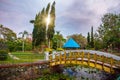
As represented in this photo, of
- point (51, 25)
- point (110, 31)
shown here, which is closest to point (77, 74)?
point (51, 25)

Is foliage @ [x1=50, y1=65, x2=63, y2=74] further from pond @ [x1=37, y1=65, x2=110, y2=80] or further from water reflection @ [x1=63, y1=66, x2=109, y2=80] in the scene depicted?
water reflection @ [x1=63, y1=66, x2=109, y2=80]

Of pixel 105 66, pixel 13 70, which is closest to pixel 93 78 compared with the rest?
pixel 105 66

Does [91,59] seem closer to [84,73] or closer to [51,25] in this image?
[84,73]

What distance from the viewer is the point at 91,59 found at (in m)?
13.0

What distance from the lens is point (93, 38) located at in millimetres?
→ 34469

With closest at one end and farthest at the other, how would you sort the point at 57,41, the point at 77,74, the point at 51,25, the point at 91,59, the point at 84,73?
1. the point at 91,59
2. the point at 77,74
3. the point at 84,73
4. the point at 51,25
5. the point at 57,41

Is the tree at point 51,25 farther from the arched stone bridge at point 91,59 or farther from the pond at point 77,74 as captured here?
the arched stone bridge at point 91,59

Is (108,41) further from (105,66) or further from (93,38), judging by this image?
(105,66)

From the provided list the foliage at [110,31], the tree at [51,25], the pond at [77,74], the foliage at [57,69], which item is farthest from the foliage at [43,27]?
the foliage at [57,69]

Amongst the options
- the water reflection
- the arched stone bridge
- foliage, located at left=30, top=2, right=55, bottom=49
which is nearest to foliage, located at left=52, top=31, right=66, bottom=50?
foliage, located at left=30, top=2, right=55, bottom=49

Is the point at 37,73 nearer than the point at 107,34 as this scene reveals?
Yes

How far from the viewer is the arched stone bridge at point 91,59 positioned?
38.6ft

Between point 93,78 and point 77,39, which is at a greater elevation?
point 77,39

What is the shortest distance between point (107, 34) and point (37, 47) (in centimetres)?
1048
